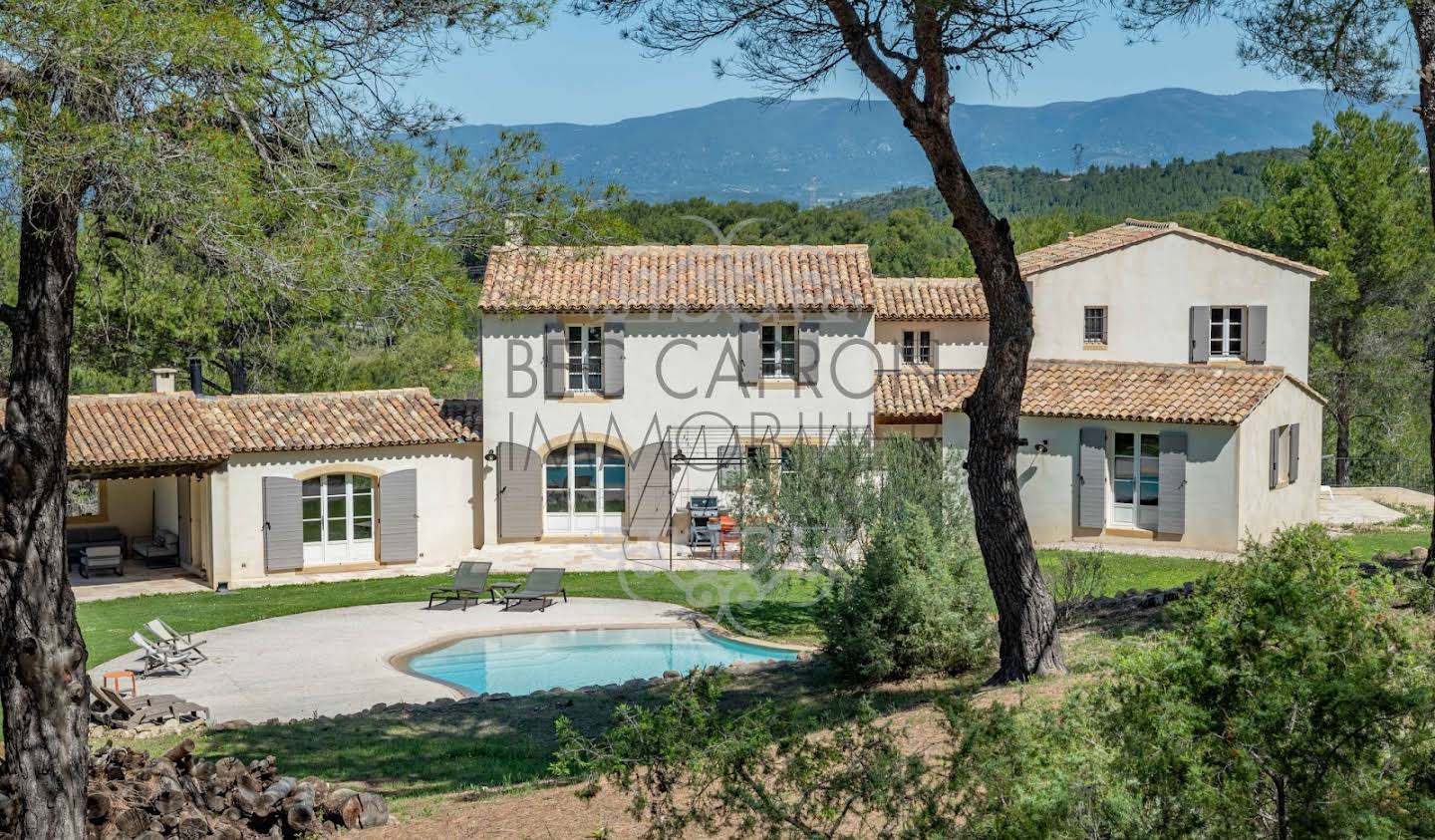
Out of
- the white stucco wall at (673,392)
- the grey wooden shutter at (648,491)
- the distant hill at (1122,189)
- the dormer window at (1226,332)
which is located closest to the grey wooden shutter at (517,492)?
the white stucco wall at (673,392)

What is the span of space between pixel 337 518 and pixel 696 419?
651 cm

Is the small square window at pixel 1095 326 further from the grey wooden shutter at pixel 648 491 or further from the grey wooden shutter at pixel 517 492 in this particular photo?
the grey wooden shutter at pixel 517 492

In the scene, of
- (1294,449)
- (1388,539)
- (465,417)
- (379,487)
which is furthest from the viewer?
(465,417)

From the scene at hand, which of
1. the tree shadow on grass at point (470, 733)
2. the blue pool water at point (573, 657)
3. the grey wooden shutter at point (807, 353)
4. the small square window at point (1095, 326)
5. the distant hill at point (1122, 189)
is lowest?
the blue pool water at point (573, 657)

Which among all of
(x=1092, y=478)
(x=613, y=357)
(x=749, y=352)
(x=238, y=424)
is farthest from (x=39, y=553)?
(x=1092, y=478)

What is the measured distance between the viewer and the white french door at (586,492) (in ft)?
77.7

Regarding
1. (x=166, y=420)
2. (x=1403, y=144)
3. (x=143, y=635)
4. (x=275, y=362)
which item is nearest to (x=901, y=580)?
(x=143, y=635)

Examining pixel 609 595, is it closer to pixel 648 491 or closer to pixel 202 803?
pixel 648 491

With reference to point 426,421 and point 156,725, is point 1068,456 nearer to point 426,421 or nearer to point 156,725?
point 426,421

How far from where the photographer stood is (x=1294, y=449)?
23.1 metres

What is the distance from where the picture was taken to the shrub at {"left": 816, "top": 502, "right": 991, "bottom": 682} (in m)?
11.7

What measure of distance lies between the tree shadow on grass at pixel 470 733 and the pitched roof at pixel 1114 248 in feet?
46.3

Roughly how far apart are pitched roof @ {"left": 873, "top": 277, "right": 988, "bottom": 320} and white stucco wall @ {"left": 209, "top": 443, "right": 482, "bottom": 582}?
921 cm

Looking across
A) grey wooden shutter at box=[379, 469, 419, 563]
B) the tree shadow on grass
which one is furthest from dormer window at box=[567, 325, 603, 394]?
the tree shadow on grass
